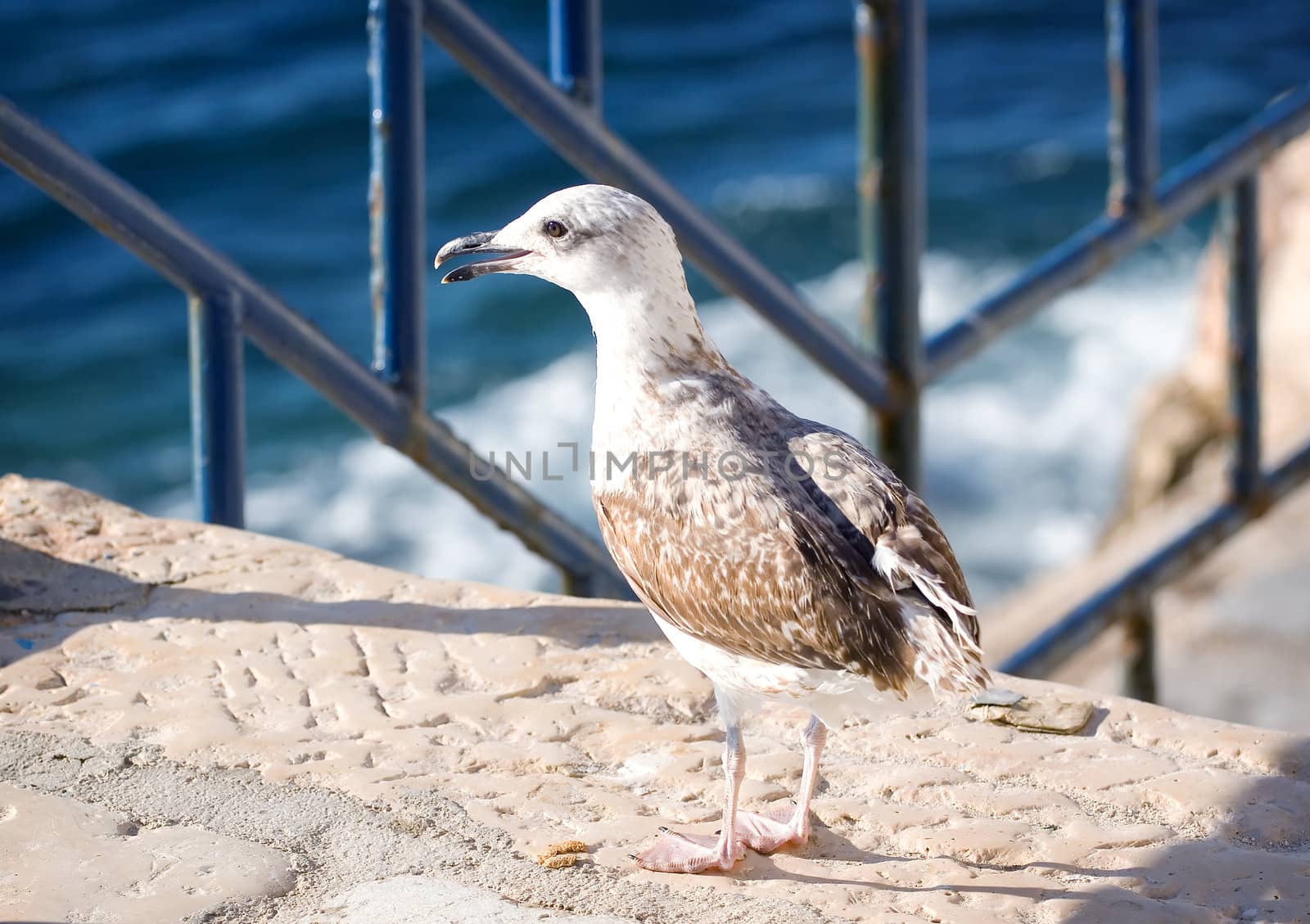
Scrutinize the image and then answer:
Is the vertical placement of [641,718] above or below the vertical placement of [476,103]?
below

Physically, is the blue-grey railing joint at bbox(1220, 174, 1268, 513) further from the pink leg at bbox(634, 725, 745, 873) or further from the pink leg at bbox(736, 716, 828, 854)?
the pink leg at bbox(634, 725, 745, 873)

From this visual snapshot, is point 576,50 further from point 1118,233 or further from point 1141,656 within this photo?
point 1141,656

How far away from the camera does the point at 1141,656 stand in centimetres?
514

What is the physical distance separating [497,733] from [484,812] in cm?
29

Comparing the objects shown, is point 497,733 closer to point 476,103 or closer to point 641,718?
point 641,718

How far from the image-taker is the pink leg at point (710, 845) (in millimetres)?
2510

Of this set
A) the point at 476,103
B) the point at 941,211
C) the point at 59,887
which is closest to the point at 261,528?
the point at 476,103

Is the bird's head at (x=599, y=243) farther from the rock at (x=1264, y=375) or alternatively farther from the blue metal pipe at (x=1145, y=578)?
the rock at (x=1264, y=375)

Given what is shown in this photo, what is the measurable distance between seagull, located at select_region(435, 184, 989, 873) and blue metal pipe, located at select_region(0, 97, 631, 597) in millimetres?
861

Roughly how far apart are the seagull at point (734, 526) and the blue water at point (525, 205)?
769 cm

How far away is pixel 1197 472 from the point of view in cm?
775

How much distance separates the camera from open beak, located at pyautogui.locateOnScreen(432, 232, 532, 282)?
2756mm

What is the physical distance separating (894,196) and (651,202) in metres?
0.76

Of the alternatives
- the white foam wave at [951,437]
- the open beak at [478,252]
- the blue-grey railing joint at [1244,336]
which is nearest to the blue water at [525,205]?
the white foam wave at [951,437]
